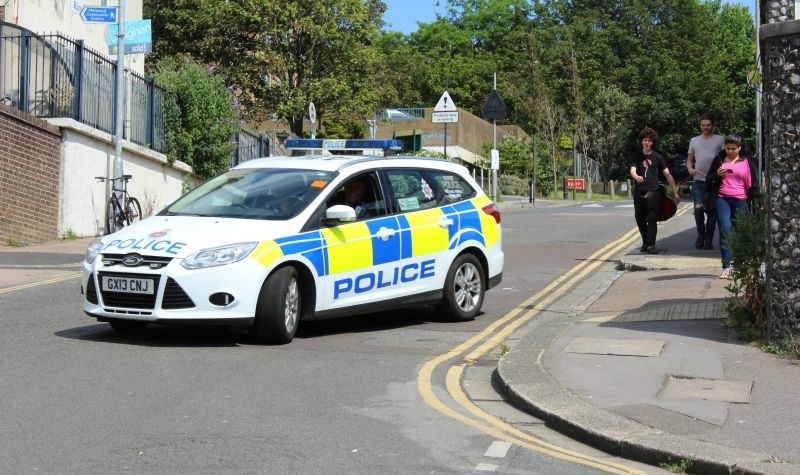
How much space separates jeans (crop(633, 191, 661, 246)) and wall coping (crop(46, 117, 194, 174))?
1040 centimetres

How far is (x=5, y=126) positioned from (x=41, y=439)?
13.9m

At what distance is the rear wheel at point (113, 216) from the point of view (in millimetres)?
20578

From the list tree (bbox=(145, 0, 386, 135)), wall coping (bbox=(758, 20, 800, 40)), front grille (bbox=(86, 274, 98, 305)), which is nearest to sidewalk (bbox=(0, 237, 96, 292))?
front grille (bbox=(86, 274, 98, 305))

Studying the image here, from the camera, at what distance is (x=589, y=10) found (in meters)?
89.9

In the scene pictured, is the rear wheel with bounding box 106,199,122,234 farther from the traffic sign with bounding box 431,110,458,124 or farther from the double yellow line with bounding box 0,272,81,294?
the traffic sign with bounding box 431,110,458,124

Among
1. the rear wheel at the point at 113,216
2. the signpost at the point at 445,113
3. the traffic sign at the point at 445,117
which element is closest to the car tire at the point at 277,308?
the rear wheel at the point at 113,216

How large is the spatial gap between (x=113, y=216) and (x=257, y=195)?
1101 cm

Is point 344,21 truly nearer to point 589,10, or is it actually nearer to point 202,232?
point 202,232

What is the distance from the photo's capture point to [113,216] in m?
20.7

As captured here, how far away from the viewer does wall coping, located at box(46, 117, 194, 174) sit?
68.5ft

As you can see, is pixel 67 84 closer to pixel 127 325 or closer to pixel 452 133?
pixel 127 325

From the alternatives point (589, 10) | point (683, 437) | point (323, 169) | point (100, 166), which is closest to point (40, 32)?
point (100, 166)

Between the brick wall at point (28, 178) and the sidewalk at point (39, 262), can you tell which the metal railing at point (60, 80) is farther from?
the sidewalk at point (39, 262)

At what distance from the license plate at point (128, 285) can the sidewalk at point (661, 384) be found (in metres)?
2.91
